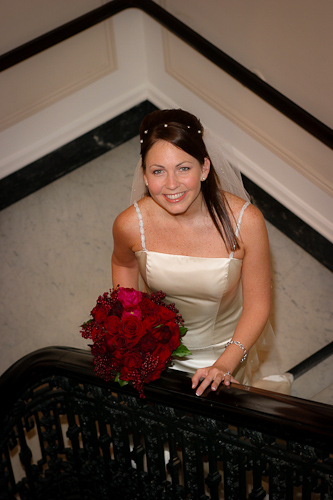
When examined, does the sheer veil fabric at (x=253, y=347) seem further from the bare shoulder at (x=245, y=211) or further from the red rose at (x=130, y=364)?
the red rose at (x=130, y=364)

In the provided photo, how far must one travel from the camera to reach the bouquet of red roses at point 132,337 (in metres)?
2.13

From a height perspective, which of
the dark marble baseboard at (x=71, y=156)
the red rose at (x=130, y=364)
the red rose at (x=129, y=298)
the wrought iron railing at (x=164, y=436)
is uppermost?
the dark marble baseboard at (x=71, y=156)

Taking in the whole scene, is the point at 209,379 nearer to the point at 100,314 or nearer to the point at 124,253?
the point at 100,314

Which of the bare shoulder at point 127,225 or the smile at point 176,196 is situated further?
the bare shoulder at point 127,225

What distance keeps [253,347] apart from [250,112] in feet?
5.76

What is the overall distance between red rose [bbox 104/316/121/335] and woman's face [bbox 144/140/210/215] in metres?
0.66

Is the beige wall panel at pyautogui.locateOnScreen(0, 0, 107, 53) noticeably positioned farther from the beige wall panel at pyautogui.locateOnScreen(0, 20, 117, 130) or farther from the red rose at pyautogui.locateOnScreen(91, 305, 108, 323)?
the red rose at pyautogui.locateOnScreen(91, 305, 108, 323)

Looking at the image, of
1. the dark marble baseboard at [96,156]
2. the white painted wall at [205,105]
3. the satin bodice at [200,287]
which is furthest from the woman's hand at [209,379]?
the dark marble baseboard at [96,156]

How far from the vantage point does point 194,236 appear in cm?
290

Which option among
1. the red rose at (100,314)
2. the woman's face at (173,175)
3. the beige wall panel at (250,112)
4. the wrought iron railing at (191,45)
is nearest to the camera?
the red rose at (100,314)

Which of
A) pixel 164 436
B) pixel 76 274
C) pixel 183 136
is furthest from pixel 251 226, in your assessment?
pixel 76 274

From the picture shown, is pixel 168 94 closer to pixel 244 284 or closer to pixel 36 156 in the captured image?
pixel 36 156

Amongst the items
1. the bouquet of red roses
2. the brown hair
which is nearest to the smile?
the brown hair

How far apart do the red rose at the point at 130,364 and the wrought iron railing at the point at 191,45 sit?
83.9 inches
